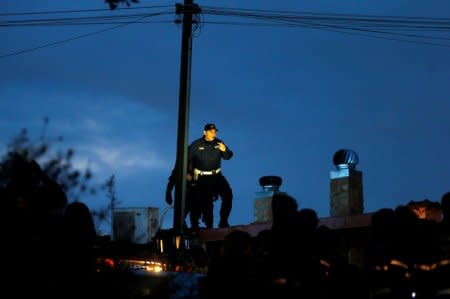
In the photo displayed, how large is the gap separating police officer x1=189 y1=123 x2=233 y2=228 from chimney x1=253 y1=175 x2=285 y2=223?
0.60 m

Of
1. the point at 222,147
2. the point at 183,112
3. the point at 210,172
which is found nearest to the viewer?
the point at 222,147

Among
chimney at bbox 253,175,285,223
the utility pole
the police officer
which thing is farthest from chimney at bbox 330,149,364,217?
the utility pole

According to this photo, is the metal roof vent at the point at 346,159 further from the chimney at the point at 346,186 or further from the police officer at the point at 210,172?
the police officer at the point at 210,172

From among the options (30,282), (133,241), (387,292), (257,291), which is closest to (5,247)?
(30,282)

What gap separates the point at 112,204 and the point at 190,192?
153 centimetres

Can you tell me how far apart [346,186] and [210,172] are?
8.46ft

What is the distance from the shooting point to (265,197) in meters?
17.9

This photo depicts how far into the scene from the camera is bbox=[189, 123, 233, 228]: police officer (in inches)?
683

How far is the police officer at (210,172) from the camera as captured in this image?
57.0 feet

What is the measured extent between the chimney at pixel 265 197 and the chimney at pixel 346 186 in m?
1.34

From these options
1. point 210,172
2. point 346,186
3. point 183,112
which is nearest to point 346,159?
point 346,186

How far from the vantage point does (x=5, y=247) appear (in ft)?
34.7

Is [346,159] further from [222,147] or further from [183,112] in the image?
[183,112]

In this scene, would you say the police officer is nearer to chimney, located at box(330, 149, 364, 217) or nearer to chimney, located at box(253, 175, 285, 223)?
chimney, located at box(253, 175, 285, 223)
